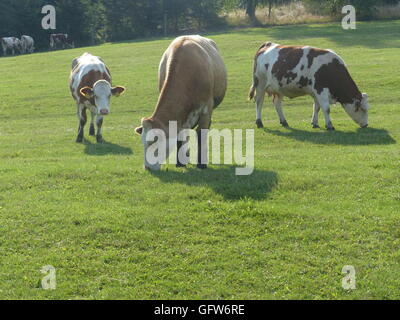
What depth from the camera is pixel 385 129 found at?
1608 centimetres

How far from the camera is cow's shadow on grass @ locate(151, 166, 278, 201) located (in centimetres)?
972

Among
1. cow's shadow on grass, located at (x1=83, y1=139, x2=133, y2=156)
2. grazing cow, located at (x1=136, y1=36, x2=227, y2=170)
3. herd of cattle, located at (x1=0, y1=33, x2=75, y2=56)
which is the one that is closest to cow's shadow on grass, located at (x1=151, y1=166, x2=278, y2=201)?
grazing cow, located at (x1=136, y1=36, x2=227, y2=170)

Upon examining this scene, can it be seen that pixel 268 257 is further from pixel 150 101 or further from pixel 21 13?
pixel 21 13

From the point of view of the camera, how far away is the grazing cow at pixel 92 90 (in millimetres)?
Answer: 15102

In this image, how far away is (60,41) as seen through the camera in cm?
5959

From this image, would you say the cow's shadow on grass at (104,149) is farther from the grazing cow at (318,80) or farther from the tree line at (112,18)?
the tree line at (112,18)

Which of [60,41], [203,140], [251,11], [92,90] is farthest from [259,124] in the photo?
[60,41]

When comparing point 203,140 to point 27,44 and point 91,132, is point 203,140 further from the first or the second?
point 27,44

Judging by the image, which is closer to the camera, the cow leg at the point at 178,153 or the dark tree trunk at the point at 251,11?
the cow leg at the point at 178,153

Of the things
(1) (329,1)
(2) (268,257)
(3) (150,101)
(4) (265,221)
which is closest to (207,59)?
(4) (265,221)

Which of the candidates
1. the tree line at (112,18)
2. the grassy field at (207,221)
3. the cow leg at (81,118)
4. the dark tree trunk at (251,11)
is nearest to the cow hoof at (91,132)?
the cow leg at (81,118)

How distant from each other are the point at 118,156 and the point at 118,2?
51180mm

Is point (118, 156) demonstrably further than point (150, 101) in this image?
No

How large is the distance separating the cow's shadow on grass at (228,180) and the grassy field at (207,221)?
3 centimetres
